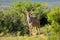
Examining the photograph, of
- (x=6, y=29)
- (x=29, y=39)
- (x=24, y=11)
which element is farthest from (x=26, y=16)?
(x=29, y=39)

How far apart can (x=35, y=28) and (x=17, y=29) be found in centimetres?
95

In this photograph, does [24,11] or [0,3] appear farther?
[0,3]

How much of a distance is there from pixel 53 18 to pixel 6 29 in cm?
→ 316

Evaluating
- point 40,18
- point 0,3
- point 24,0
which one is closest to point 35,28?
point 40,18

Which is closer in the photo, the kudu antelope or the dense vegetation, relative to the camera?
the dense vegetation

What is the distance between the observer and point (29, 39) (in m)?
13.4

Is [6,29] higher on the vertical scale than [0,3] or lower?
lower

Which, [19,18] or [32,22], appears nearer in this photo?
[32,22]

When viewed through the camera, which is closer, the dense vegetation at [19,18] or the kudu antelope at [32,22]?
the dense vegetation at [19,18]

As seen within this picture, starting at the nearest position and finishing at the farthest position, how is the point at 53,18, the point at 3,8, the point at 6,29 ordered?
the point at 53,18 → the point at 6,29 → the point at 3,8

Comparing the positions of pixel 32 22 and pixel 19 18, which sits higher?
pixel 19 18

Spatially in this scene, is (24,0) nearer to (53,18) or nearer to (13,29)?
(13,29)

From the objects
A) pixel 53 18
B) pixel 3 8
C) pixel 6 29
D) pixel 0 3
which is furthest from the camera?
pixel 0 3

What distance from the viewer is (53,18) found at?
13070mm
